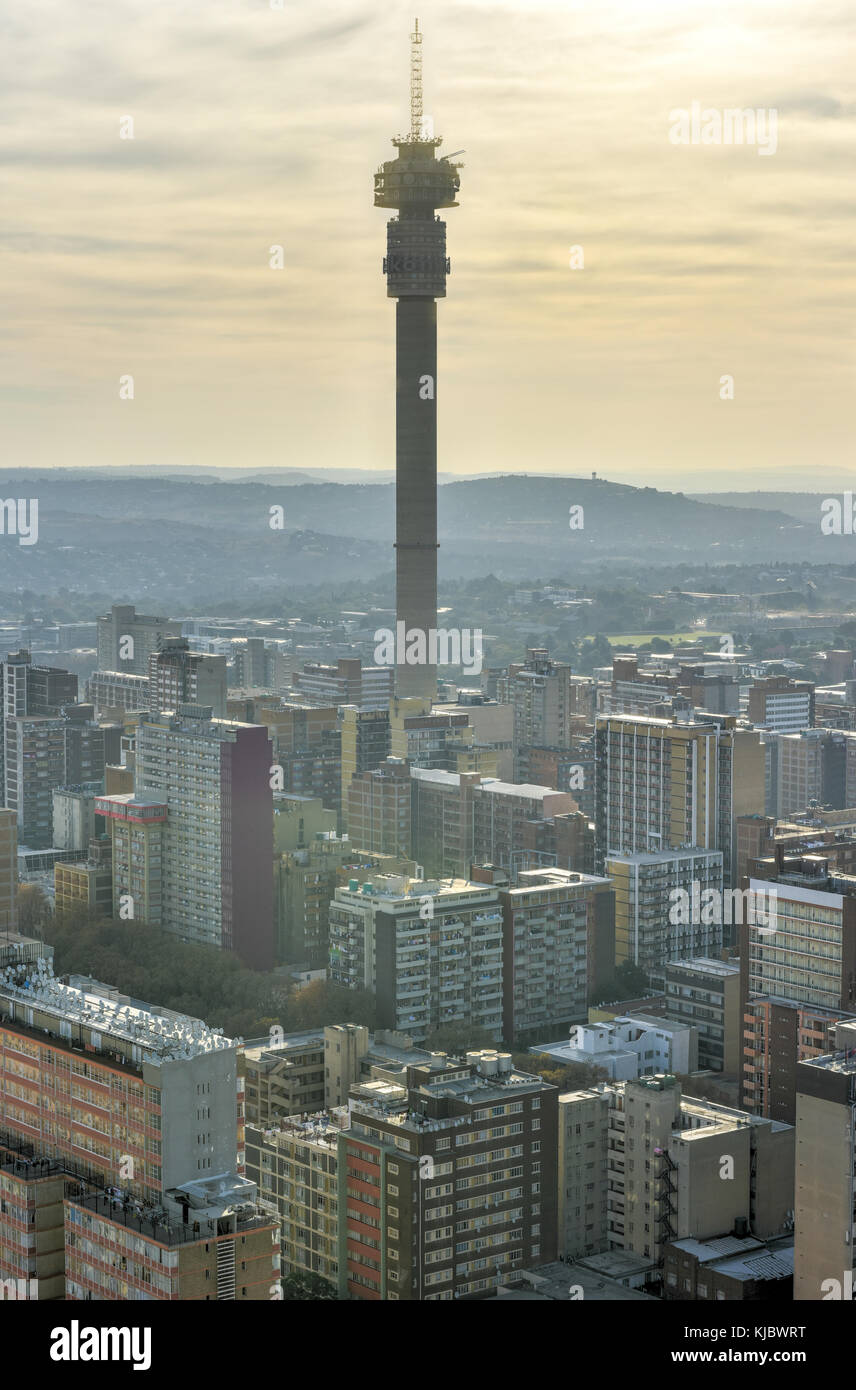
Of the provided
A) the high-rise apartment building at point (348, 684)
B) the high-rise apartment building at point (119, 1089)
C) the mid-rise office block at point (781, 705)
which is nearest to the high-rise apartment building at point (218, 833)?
the high-rise apartment building at point (119, 1089)

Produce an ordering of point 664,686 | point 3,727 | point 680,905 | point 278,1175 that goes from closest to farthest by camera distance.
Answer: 1. point 278,1175
2. point 680,905
3. point 3,727
4. point 664,686

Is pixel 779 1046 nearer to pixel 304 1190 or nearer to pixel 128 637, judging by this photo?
pixel 304 1190

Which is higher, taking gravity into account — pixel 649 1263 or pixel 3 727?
pixel 3 727

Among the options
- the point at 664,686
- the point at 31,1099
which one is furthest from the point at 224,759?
the point at 664,686

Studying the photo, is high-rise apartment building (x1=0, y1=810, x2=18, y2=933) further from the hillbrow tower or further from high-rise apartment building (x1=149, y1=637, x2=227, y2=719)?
the hillbrow tower

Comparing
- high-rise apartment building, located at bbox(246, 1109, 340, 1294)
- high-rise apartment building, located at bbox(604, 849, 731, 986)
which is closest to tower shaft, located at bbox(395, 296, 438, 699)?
high-rise apartment building, located at bbox(604, 849, 731, 986)

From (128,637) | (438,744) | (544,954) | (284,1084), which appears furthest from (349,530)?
(284,1084)

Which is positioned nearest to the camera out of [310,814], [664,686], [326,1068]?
[326,1068]
